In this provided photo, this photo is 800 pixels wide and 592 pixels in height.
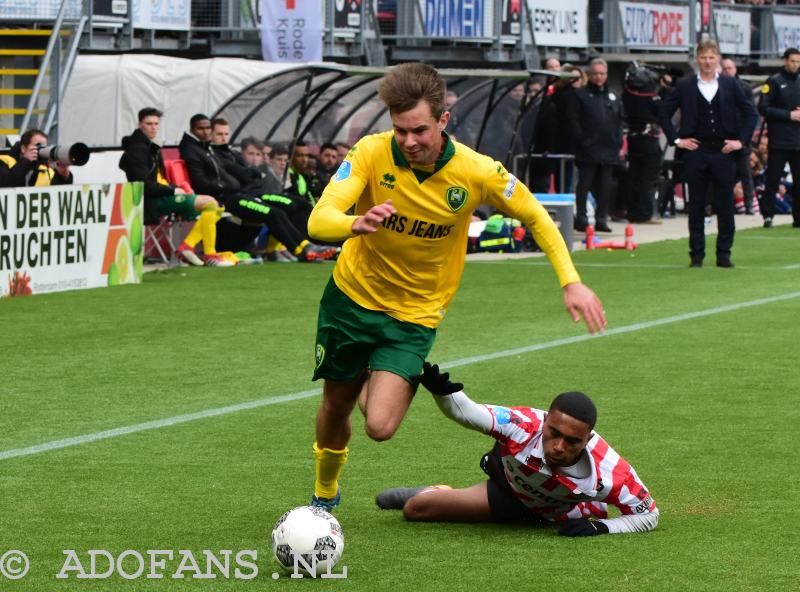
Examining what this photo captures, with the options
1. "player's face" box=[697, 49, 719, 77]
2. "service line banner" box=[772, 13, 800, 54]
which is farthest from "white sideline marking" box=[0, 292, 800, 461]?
"service line banner" box=[772, 13, 800, 54]

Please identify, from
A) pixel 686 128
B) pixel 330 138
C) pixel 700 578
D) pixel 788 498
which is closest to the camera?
pixel 700 578

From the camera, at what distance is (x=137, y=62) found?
2353 centimetres

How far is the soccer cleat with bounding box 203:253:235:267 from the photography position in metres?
18.4

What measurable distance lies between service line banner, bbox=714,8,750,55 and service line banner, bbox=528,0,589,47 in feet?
17.4

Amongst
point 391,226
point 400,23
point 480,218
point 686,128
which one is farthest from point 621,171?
point 391,226

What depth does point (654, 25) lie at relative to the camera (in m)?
33.6

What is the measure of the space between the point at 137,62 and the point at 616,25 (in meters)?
11.9

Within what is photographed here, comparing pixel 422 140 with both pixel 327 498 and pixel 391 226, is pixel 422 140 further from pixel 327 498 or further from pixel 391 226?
pixel 327 498

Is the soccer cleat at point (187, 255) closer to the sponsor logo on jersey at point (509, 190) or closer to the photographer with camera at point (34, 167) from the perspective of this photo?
the photographer with camera at point (34, 167)

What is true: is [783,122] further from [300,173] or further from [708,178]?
[300,173]

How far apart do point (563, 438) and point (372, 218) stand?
3.83 ft

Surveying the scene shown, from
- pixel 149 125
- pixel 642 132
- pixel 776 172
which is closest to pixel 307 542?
pixel 149 125

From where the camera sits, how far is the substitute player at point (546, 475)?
6.50 m

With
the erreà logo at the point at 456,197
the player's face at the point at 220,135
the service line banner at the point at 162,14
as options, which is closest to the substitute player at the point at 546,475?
the erreà logo at the point at 456,197
